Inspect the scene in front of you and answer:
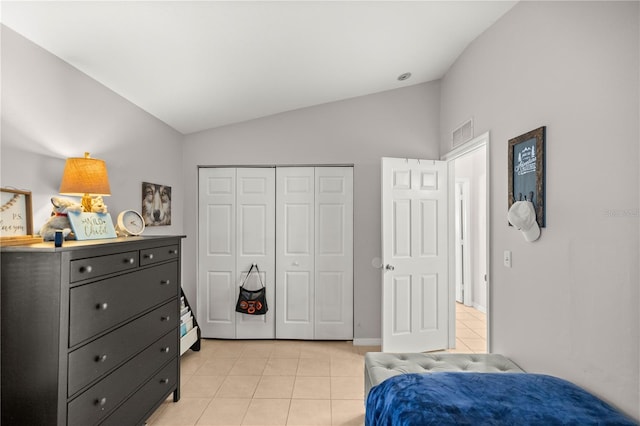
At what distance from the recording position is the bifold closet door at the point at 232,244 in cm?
366

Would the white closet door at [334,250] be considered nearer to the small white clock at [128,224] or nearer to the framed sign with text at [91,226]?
the small white clock at [128,224]

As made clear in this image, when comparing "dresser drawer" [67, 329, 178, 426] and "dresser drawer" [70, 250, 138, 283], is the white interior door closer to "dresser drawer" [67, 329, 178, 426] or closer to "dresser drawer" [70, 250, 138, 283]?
"dresser drawer" [67, 329, 178, 426]

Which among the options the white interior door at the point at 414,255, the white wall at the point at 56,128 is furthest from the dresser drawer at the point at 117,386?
the white interior door at the point at 414,255

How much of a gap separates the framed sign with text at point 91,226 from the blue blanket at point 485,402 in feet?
6.17

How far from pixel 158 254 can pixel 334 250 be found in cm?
198

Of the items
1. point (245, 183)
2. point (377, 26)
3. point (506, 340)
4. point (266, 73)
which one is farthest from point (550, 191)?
point (245, 183)

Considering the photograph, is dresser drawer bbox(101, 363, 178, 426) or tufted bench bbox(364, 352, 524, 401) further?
tufted bench bbox(364, 352, 524, 401)

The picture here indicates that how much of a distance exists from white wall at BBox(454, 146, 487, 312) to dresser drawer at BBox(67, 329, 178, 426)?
14.5 feet

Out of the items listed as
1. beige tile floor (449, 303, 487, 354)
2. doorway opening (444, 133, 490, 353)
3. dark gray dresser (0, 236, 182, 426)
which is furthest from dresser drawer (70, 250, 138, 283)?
doorway opening (444, 133, 490, 353)

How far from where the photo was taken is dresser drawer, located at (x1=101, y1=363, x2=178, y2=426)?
1761mm

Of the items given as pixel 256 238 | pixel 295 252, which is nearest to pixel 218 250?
pixel 256 238

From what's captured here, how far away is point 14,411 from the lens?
1422 millimetres

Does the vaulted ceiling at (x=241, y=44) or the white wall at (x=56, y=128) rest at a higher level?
the vaulted ceiling at (x=241, y=44)

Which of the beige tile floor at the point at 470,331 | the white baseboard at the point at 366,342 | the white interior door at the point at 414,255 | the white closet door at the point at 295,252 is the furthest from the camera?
the white closet door at the point at 295,252
